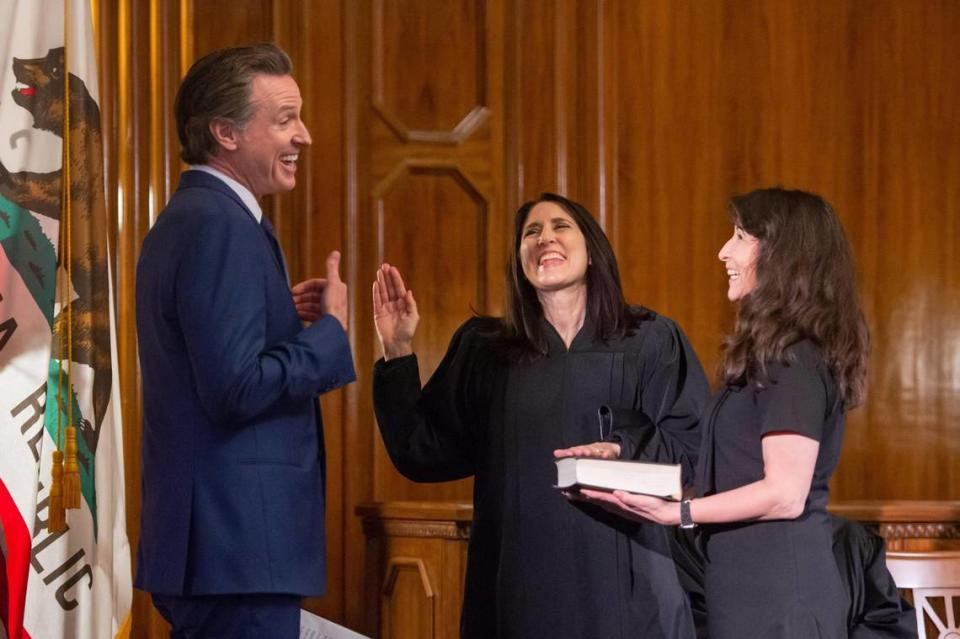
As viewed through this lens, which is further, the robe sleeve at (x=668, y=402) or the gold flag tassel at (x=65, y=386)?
the robe sleeve at (x=668, y=402)

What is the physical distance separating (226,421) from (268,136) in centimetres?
58

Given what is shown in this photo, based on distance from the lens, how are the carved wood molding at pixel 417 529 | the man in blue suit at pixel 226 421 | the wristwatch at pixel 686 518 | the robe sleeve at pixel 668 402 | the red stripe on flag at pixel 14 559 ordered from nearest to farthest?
the man in blue suit at pixel 226 421 → the wristwatch at pixel 686 518 → the red stripe on flag at pixel 14 559 → the robe sleeve at pixel 668 402 → the carved wood molding at pixel 417 529

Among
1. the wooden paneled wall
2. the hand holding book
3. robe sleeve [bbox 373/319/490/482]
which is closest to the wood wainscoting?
the wooden paneled wall

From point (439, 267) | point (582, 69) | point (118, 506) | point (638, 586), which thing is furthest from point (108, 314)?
point (582, 69)

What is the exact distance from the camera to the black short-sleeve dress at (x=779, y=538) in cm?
248

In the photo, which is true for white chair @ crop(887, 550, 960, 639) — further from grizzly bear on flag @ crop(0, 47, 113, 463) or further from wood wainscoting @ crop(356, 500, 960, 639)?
grizzly bear on flag @ crop(0, 47, 113, 463)

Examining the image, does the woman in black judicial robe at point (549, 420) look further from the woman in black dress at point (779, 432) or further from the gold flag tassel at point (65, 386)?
the gold flag tassel at point (65, 386)

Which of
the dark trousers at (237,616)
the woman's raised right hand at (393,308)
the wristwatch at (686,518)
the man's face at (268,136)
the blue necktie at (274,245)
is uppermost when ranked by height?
the man's face at (268,136)

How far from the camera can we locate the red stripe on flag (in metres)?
2.65

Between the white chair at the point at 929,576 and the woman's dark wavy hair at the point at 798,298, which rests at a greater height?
the woman's dark wavy hair at the point at 798,298

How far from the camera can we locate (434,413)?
3.39 metres

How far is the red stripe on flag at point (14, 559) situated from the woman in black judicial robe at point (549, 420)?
0.98 m

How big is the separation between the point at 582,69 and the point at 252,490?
300 cm

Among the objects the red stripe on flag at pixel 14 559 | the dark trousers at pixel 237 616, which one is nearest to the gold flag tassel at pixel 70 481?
the red stripe on flag at pixel 14 559
